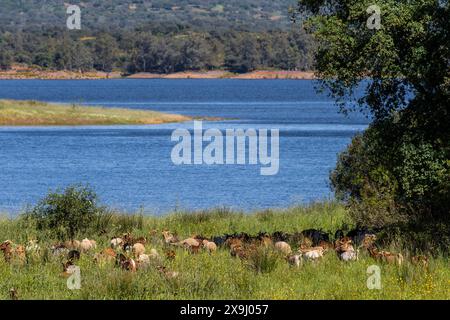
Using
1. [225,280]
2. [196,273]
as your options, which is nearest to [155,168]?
[196,273]

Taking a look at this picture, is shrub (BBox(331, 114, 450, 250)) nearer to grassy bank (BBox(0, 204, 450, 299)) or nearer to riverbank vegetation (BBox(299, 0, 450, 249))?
riverbank vegetation (BBox(299, 0, 450, 249))

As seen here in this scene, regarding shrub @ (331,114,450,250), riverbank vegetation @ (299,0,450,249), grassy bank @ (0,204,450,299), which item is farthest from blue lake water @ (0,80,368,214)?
grassy bank @ (0,204,450,299)

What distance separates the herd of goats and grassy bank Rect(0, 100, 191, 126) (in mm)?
87945

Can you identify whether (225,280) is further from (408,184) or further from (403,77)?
(403,77)

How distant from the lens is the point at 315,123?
11319 cm

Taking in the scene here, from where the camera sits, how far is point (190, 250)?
20312 mm

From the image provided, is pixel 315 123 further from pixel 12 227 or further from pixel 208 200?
pixel 12 227

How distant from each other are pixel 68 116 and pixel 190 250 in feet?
305

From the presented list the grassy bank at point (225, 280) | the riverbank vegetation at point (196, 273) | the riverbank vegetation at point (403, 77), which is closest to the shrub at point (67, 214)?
the riverbank vegetation at point (196, 273)

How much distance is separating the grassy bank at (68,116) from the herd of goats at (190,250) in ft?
289

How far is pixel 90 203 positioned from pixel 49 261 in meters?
7.00

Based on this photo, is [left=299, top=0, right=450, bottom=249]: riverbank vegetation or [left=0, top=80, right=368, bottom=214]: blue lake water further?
[left=0, top=80, right=368, bottom=214]: blue lake water

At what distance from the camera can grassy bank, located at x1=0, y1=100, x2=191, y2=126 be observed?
108 m
